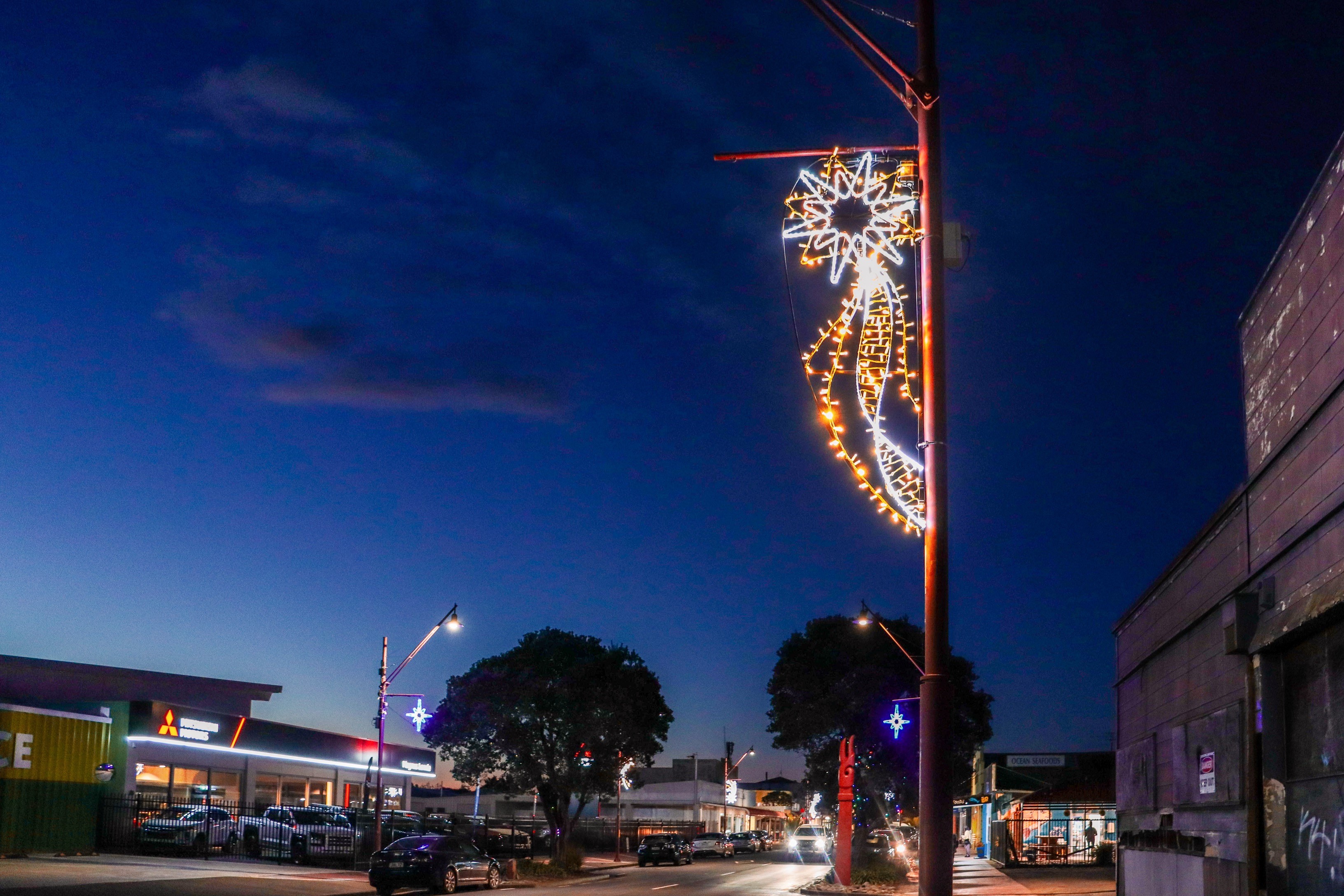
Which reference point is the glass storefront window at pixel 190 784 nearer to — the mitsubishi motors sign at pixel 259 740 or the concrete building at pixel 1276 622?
the mitsubishi motors sign at pixel 259 740

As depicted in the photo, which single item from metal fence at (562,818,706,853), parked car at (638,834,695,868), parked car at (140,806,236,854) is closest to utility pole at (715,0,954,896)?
parked car at (140,806,236,854)

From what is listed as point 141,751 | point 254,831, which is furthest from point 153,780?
point 254,831

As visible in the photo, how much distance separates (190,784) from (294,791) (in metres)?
7.71

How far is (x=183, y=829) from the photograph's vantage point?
37781 mm

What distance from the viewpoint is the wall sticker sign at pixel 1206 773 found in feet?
39.8

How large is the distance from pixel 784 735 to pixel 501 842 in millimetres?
12255

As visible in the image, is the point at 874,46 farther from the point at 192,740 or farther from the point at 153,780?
the point at 153,780

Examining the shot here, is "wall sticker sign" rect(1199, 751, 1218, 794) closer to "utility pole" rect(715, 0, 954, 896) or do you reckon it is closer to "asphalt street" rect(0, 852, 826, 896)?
"utility pole" rect(715, 0, 954, 896)

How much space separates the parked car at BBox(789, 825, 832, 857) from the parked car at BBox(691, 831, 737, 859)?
21.1 ft

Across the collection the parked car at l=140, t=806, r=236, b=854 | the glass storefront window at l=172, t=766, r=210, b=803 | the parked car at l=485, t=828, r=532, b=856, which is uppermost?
the glass storefront window at l=172, t=766, r=210, b=803

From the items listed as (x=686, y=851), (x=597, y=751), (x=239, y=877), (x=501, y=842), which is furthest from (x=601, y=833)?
(x=239, y=877)

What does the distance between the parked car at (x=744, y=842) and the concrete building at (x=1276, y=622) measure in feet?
194

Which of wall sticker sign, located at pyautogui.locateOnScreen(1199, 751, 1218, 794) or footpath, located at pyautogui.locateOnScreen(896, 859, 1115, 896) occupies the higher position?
wall sticker sign, located at pyautogui.locateOnScreen(1199, 751, 1218, 794)

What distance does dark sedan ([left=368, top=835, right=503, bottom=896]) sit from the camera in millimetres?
29062
